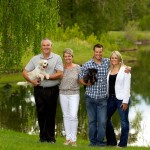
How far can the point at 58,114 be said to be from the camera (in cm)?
2078

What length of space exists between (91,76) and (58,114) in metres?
11.3

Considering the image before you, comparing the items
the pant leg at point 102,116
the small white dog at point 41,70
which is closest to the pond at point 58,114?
the pant leg at point 102,116

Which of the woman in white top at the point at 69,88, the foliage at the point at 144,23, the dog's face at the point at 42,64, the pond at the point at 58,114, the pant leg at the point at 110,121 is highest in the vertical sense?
the dog's face at the point at 42,64

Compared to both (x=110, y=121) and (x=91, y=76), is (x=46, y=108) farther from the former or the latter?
(x=110, y=121)

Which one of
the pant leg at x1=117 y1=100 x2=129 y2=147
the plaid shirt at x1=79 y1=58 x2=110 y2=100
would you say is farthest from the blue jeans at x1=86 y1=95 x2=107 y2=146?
the pant leg at x1=117 y1=100 x2=129 y2=147

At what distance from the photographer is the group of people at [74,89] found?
31.8 ft

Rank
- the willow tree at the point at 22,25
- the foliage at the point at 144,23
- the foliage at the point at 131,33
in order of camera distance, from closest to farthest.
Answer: the willow tree at the point at 22,25 < the foliage at the point at 131,33 < the foliage at the point at 144,23

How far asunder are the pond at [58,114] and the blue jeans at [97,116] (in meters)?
5.22

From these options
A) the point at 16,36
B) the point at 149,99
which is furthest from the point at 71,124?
the point at 149,99

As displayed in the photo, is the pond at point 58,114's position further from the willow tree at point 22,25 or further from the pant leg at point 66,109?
the pant leg at point 66,109

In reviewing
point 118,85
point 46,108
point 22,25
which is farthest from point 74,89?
point 22,25

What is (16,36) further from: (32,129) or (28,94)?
(28,94)

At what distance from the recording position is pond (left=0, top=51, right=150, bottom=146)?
17469 mm

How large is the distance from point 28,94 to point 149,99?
6363 millimetres
